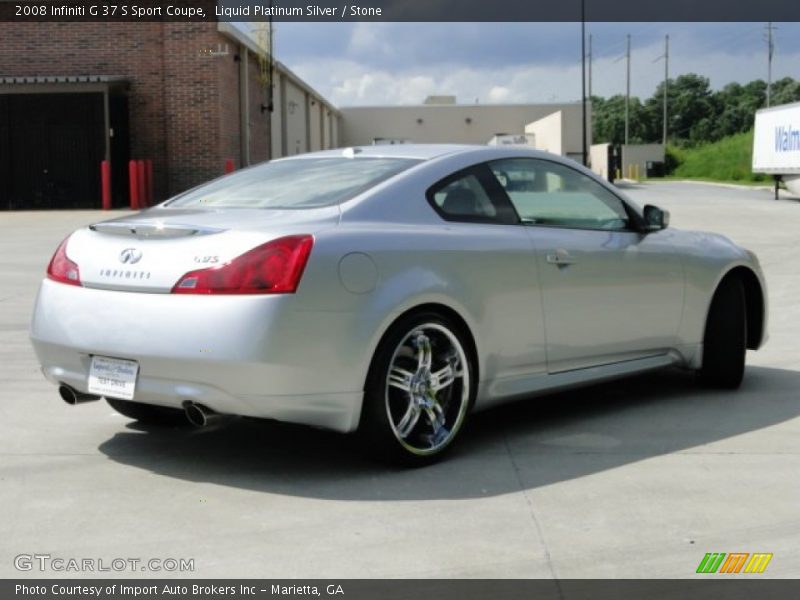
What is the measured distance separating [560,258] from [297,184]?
1380 mm

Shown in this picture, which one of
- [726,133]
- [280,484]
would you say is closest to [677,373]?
[280,484]

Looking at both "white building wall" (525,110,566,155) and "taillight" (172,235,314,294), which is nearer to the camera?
"taillight" (172,235,314,294)

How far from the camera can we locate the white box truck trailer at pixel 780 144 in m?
36.8

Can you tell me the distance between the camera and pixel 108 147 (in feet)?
93.9

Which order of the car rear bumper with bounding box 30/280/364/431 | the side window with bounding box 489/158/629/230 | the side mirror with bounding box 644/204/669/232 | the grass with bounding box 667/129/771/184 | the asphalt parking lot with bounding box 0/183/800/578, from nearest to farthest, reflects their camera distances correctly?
Answer: the asphalt parking lot with bounding box 0/183/800/578
the car rear bumper with bounding box 30/280/364/431
the side window with bounding box 489/158/629/230
the side mirror with bounding box 644/204/669/232
the grass with bounding box 667/129/771/184

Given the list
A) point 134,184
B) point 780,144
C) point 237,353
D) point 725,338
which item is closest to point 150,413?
point 237,353

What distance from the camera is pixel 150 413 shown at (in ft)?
19.1

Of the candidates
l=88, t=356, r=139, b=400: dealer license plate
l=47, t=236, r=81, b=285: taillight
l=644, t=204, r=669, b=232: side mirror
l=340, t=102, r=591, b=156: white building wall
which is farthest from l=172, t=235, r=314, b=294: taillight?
Result: l=340, t=102, r=591, b=156: white building wall

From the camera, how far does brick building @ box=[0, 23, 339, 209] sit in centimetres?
2886

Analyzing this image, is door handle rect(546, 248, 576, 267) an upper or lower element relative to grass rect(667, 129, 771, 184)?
lower

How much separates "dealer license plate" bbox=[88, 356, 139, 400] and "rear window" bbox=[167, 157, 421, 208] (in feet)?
3.21

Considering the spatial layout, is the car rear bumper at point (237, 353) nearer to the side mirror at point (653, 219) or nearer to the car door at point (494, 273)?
the car door at point (494, 273)

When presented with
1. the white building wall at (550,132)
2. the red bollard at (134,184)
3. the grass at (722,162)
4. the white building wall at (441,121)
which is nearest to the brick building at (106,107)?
A: the red bollard at (134,184)

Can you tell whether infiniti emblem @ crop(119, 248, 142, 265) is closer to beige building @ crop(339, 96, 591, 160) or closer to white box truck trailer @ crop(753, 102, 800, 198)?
white box truck trailer @ crop(753, 102, 800, 198)
